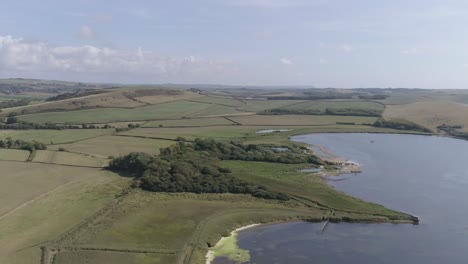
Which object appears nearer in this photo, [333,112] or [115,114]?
[115,114]

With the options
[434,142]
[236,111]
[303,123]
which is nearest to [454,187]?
[434,142]

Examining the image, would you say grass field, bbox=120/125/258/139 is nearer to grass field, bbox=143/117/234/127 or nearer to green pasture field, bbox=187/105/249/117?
grass field, bbox=143/117/234/127

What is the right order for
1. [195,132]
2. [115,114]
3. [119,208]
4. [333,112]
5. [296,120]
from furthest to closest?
[333,112]
[296,120]
[115,114]
[195,132]
[119,208]

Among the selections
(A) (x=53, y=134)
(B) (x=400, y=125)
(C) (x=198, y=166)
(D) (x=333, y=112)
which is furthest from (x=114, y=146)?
(D) (x=333, y=112)

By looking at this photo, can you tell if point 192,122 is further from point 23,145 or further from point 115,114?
point 23,145

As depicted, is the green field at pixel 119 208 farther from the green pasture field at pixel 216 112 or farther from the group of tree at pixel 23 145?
the green pasture field at pixel 216 112

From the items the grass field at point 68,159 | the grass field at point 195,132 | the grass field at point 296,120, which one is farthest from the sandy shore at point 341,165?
the grass field at point 296,120
